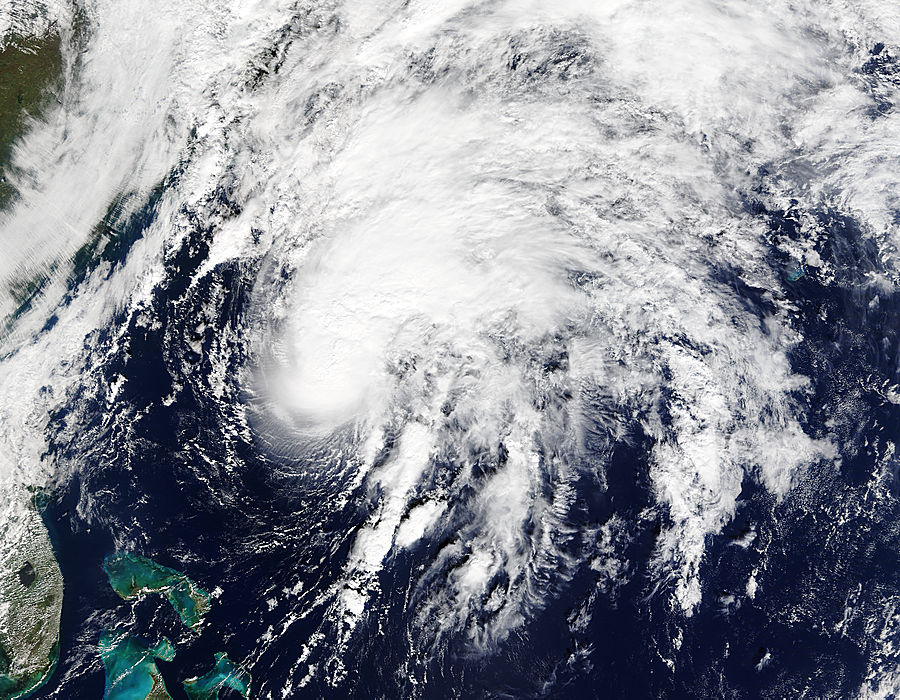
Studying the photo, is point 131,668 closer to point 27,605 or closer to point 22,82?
point 27,605

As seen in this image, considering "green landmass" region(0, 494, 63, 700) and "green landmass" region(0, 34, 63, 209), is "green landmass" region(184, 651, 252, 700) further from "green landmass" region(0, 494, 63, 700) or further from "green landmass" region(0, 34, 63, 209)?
"green landmass" region(0, 34, 63, 209)

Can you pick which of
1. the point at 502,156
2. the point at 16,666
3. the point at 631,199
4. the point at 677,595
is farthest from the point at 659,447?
the point at 16,666

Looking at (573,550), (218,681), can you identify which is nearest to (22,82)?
(218,681)

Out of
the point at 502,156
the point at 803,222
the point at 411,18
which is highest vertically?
the point at 411,18

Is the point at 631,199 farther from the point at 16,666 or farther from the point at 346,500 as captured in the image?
the point at 16,666

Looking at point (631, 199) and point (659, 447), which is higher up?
point (631, 199)
